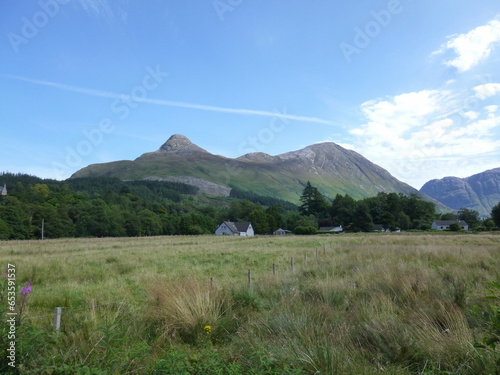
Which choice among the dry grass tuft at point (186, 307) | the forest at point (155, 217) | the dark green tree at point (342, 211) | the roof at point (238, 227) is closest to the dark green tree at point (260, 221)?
the forest at point (155, 217)

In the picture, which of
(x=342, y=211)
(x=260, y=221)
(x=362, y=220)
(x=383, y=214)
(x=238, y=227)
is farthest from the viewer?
(x=260, y=221)

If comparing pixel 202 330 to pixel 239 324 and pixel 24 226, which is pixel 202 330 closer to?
pixel 239 324

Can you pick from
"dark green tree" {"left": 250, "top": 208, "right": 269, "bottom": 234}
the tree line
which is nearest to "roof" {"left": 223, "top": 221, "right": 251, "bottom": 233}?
"dark green tree" {"left": 250, "top": 208, "right": 269, "bottom": 234}

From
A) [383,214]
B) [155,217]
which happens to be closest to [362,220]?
[383,214]

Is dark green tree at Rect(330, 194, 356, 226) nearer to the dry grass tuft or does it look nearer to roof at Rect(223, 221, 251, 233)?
roof at Rect(223, 221, 251, 233)

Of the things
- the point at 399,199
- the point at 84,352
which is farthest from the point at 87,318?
the point at 399,199

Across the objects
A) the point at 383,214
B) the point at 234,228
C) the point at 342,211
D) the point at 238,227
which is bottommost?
the point at 234,228

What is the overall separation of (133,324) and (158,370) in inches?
A: 83.6

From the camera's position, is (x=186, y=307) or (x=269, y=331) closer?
(x=269, y=331)

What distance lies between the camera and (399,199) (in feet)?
302

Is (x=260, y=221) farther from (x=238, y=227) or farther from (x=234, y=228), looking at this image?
(x=234, y=228)

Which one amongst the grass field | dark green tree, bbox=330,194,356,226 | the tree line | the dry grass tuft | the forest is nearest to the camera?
the grass field

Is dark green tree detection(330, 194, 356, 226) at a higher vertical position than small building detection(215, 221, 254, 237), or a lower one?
higher

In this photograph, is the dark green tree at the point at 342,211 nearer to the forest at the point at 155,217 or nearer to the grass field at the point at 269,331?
the forest at the point at 155,217
